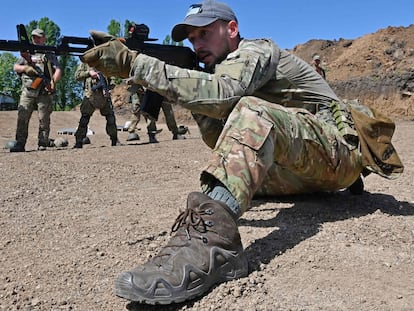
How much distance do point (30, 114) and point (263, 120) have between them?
6.33m

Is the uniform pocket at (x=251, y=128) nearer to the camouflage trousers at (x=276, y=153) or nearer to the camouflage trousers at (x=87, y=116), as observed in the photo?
the camouflage trousers at (x=276, y=153)

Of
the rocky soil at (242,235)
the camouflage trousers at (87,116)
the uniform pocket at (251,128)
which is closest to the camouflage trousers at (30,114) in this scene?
the camouflage trousers at (87,116)

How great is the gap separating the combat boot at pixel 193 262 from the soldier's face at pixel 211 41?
3.09 ft

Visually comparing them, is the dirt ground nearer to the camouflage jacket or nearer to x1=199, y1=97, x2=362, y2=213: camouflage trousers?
x1=199, y1=97, x2=362, y2=213: camouflage trousers

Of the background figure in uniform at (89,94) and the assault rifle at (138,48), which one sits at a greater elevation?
the assault rifle at (138,48)

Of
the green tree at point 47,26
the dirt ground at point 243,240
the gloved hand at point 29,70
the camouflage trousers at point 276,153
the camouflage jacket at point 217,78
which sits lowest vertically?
the dirt ground at point 243,240

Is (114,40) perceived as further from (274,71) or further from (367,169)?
(367,169)

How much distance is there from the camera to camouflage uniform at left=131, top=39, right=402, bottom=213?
203 cm

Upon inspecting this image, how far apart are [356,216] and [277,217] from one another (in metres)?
0.43

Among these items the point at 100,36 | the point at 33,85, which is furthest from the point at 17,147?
the point at 100,36

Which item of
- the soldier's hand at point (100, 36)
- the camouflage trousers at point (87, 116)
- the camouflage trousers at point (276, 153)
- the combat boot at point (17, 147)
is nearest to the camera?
the camouflage trousers at point (276, 153)

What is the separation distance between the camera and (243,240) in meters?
2.38

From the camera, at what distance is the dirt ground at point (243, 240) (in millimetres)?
1849

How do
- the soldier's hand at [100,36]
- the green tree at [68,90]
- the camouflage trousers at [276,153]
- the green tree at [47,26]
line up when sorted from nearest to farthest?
the camouflage trousers at [276,153], the soldier's hand at [100,36], the green tree at [47,26], the green tree at [68,90]
